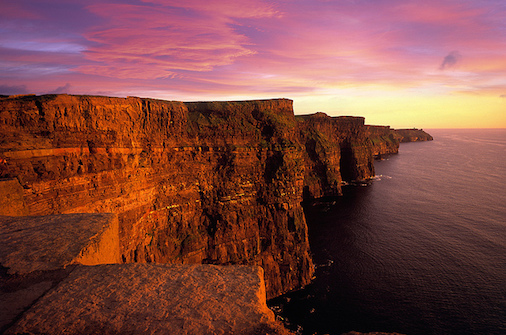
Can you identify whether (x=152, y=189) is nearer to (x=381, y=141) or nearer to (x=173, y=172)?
(x=173, y=172)

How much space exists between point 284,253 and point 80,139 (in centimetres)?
2421

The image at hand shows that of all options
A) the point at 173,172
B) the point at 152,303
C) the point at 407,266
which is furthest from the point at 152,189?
the point at 407,266

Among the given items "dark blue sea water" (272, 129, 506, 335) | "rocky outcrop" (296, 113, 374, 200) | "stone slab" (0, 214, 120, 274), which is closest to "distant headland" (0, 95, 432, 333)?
"stone slab" (0, 214, 120, 274)

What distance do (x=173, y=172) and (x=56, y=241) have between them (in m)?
21.1

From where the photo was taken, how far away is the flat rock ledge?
11.8 ft

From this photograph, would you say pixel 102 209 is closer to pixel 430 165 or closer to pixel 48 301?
pixel 48 301

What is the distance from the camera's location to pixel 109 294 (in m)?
4.23

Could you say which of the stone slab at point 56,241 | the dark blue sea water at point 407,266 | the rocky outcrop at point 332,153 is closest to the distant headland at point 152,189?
the stone slab at point 56,241

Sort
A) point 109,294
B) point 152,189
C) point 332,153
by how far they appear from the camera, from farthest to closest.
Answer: point 332,153 < point 152,189 < point 109,294

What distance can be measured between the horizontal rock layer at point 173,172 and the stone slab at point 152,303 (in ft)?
50.3

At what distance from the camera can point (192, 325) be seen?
366cm

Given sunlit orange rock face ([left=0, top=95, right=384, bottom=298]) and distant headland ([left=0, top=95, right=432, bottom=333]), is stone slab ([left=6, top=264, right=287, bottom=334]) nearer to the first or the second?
distant headland ([left=0, top=95, right=432, bottom=333])

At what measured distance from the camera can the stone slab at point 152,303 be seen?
3559 millimetres

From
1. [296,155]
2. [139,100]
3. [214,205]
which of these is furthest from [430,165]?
[139,100]
